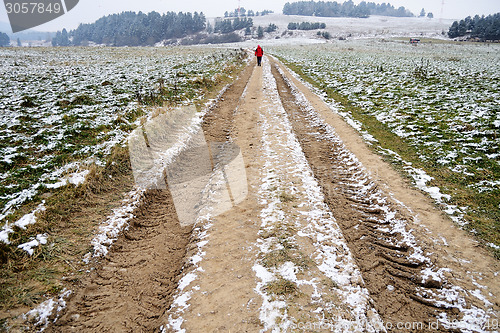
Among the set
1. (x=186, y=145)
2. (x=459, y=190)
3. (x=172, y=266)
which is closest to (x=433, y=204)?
(x=459, y=190)

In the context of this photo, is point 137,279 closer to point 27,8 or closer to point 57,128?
point 57,128

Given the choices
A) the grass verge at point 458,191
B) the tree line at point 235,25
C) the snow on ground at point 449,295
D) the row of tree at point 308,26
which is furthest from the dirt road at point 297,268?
the tree line at point 235,25

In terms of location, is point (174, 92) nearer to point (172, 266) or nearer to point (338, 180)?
point (338, 180)

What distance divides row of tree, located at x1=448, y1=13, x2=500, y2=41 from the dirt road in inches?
4605

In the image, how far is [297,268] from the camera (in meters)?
3.96

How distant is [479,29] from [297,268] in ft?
419

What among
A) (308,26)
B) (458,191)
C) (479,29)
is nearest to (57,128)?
(458,191)

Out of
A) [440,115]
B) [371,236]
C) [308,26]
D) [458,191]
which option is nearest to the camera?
[371,236]

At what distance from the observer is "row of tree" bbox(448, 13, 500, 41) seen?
270 feet

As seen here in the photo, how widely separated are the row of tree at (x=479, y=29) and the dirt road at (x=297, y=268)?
117 meters

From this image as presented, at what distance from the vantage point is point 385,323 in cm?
328

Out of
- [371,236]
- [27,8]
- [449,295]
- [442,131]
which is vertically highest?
[27,8]

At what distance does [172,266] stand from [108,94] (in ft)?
41.8

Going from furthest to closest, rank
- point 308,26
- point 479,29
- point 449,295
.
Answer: point 308,26, point 479,29, point 449,295
